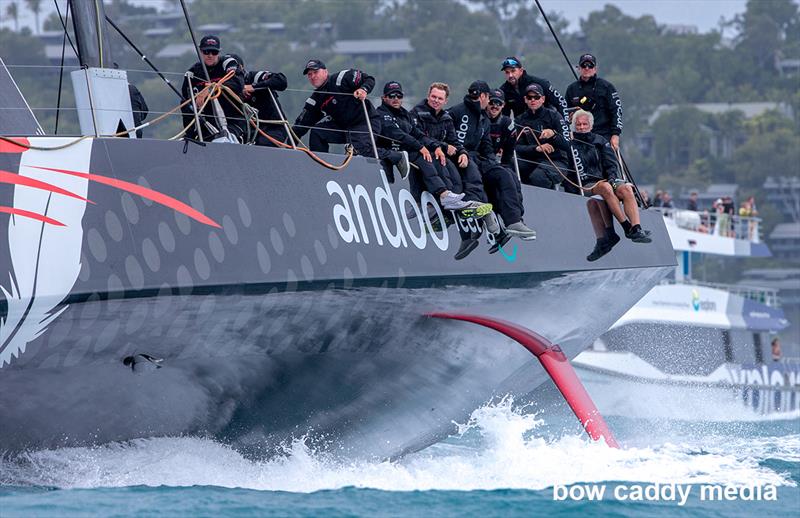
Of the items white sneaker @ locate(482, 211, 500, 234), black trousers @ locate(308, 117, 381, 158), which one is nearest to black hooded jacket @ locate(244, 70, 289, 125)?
black trousers @ locate(308, 117, 381, 158)

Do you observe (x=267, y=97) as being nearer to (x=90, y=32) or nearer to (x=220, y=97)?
(x=220, y=97)

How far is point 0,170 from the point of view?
6047 millimetres

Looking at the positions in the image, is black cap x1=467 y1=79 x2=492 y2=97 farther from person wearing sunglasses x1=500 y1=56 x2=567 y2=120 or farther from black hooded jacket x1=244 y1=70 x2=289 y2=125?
black hooded jacket x1=244 y1=70 x2=289 y2=125

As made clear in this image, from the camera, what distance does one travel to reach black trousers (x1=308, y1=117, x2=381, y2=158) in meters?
8.15

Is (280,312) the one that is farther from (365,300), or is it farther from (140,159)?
(140,159)

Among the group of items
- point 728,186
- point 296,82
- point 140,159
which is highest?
point 140,159

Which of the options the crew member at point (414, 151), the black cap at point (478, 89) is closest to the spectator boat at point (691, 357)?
the black cap at point (478, 89)

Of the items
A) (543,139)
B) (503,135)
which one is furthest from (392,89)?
(543,139)

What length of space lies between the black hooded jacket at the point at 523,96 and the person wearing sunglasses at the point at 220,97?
2.84m

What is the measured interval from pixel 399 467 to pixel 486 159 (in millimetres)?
2147

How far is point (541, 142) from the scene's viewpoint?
10164mm

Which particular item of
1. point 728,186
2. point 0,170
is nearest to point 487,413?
point 0,170

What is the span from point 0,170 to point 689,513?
4133mm

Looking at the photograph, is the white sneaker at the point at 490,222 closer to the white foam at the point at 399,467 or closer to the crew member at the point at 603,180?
the white foam at the point at 399,467
